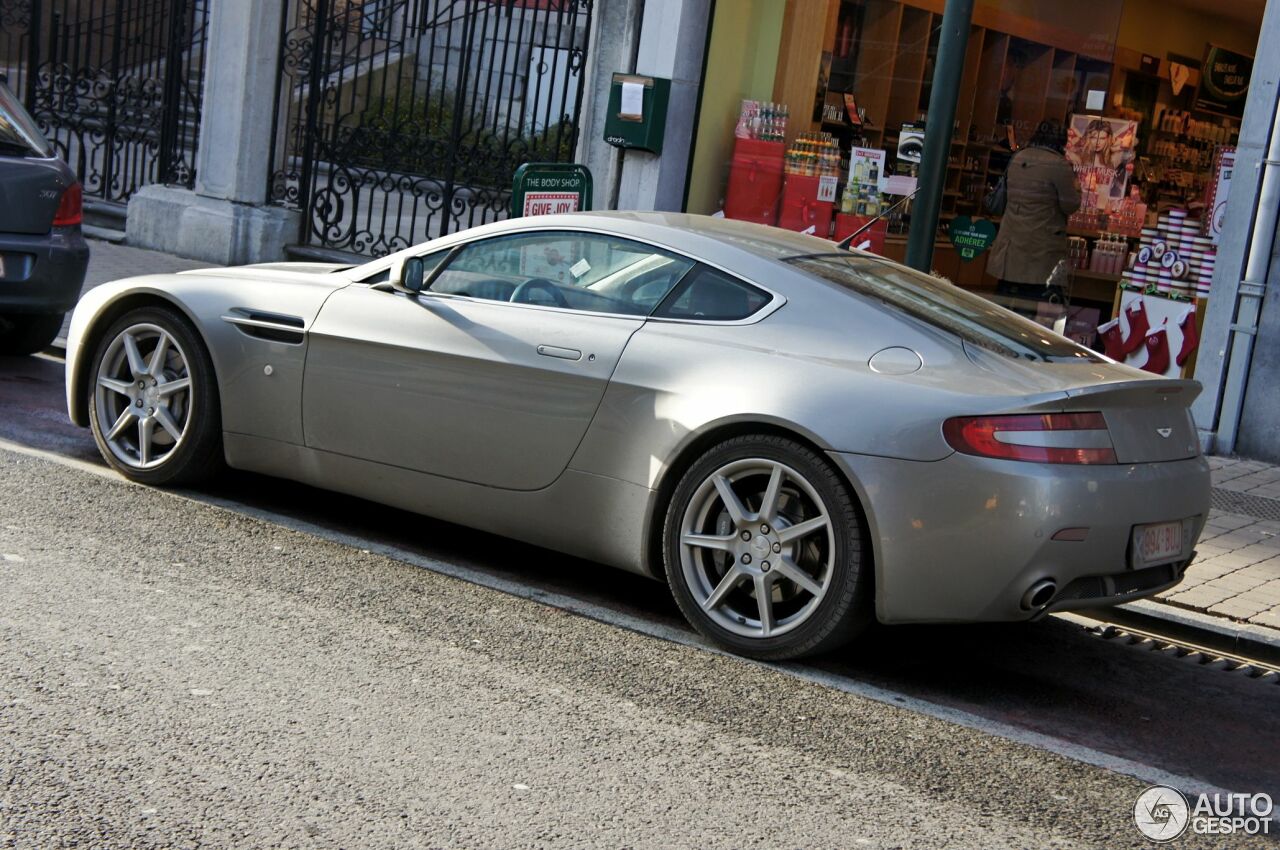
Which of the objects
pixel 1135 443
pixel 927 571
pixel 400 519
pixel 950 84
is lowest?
pixel 400 519

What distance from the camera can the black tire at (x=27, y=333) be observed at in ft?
31.4

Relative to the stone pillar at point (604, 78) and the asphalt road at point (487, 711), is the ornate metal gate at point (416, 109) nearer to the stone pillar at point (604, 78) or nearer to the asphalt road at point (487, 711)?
the stone pillar at point (604, 78)

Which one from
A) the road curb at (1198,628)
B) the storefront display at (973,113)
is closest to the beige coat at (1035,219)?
the storefront display at (973,113)

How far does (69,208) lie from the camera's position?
896 centimetres

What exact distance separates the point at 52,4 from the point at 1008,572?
15.2 m

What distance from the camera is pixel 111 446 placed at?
6.70m

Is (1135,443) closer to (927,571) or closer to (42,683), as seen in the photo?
(927,571)

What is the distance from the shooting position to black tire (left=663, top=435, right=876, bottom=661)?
16.1ft

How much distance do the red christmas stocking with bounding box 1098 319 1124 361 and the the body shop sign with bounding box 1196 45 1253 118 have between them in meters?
2.19

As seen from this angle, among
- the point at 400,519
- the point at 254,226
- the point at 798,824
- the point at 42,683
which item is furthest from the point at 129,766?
the point at 254,226

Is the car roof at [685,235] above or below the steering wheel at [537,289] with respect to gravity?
above

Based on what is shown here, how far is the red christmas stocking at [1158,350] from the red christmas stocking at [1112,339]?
0.70 ft

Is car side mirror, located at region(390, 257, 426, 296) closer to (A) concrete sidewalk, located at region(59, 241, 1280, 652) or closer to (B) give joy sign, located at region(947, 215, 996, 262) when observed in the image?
(A) concrete sidewalk, located at region(59, 241, 1280, 652)

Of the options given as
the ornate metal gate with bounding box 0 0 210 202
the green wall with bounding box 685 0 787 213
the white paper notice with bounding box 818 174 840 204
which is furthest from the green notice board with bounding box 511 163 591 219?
the ornate metal gate with bounding box 0 0 210 202
